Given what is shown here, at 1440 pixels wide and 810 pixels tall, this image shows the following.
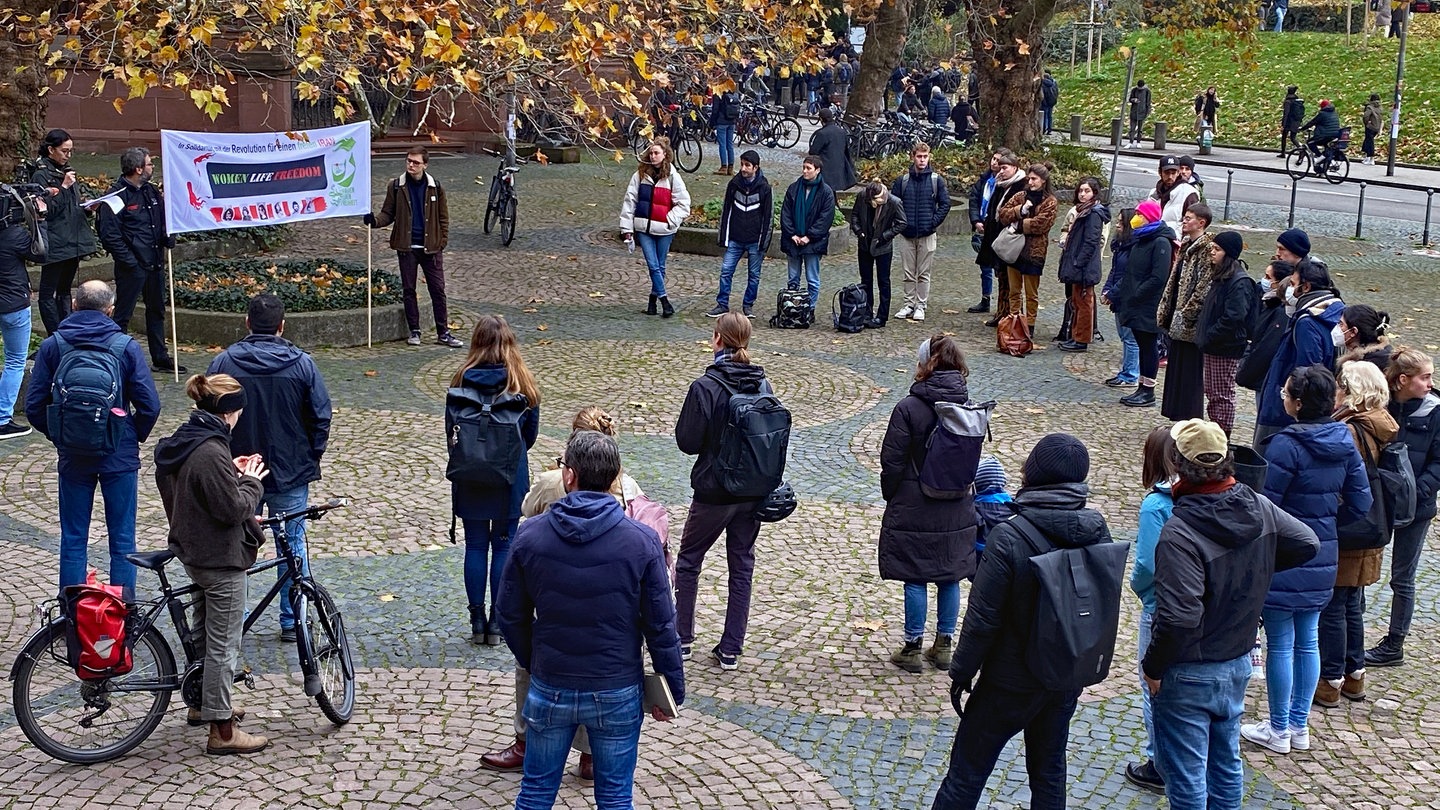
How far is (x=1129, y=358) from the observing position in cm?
1280

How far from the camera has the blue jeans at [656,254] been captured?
14.9 metres

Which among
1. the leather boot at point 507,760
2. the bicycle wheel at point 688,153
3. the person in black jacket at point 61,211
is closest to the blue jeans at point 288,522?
the leather boot at point 507,760

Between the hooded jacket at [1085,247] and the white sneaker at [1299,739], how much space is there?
7.38 metres

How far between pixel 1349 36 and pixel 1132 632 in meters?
44.5

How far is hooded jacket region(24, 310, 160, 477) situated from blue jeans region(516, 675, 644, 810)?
10.4 ft

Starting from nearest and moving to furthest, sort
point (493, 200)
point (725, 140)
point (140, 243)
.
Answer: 1. point (140, 243)
2. point (493, 200)
3. point (725, 140)

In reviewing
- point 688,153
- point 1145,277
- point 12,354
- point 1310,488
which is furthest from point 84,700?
point 688,153

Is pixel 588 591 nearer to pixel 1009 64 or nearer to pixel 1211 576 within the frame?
pixel 1211 576

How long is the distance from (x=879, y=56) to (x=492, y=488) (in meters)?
21.8

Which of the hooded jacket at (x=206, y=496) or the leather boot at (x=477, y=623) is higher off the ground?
the hooded jacket at (x=206, y=496)

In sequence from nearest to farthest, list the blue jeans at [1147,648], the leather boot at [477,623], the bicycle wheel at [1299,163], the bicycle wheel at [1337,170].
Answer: the blue jeans at [1147,648], the leather boot at [477,623], the bicycle wheel at [1337,170], the bicycle wheel at [1299,163]

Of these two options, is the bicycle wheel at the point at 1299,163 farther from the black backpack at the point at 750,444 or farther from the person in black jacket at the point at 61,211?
the black backpack at the point at 750,444

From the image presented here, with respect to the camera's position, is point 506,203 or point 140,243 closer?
point 140,243

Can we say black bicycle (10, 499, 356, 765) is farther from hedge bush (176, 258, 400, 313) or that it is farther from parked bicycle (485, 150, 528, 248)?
parked bicycle (485, 150, 528, 248)
